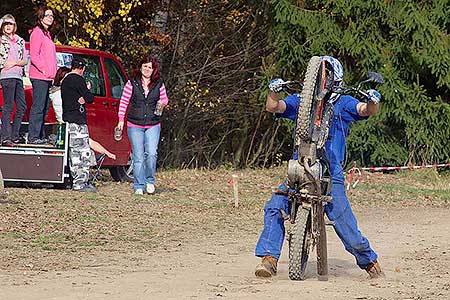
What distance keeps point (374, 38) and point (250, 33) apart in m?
3.36

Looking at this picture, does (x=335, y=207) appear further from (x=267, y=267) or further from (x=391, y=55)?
(x=391, y=55)

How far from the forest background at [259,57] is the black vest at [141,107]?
→ 14.3ft

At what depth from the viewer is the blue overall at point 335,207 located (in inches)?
389

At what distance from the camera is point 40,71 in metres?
16.7

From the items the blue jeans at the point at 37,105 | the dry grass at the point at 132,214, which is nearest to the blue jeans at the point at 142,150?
the dry grass at the point at 132,214

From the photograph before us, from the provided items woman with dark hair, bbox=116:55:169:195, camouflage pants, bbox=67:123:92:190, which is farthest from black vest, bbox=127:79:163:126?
camouflage pants, bbox=67:123:92:190

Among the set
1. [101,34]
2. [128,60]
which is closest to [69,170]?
[101,34]

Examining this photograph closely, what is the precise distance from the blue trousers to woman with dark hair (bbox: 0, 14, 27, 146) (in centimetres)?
731

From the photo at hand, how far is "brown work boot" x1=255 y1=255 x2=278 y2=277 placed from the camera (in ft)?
32.2

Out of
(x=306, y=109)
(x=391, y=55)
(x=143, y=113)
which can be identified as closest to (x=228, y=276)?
(x=306, y=109)

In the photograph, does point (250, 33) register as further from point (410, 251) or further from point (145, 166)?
point (410, 251)

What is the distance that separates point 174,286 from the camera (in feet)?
30.6

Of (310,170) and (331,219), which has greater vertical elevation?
(310,170)

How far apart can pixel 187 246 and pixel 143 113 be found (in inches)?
179
